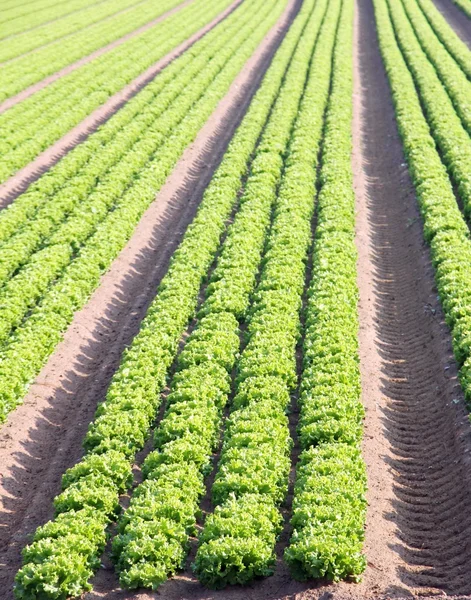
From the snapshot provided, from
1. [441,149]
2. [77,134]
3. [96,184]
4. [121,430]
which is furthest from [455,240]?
[77,134]

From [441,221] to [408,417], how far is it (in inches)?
396

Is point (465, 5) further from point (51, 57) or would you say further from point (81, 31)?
point (51, 57)

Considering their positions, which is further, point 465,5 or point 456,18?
point 465,5

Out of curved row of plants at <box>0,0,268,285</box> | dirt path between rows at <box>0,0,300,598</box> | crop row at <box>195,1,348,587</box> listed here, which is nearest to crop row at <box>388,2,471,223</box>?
crop row at <box>195,1,348,587</box>

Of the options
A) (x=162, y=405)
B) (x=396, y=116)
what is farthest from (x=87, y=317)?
(x=396, y=116)

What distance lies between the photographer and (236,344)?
1878 cm

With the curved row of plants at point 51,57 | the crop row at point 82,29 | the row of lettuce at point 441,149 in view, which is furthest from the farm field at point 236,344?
the crop row at point 82,29

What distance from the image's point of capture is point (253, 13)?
68062mm

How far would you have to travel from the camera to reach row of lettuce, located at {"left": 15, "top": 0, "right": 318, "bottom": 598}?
472 inches

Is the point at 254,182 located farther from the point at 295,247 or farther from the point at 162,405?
the point at 162,405

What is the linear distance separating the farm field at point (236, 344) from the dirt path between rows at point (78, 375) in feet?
0.23

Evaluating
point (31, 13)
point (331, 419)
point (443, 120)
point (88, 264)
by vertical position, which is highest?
point (31, 13)

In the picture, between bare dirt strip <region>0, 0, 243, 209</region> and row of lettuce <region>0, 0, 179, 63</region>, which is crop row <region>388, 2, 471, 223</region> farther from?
row of lettuce <region>0, 0, 179, 63</region>

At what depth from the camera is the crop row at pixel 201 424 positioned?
1220 cm
